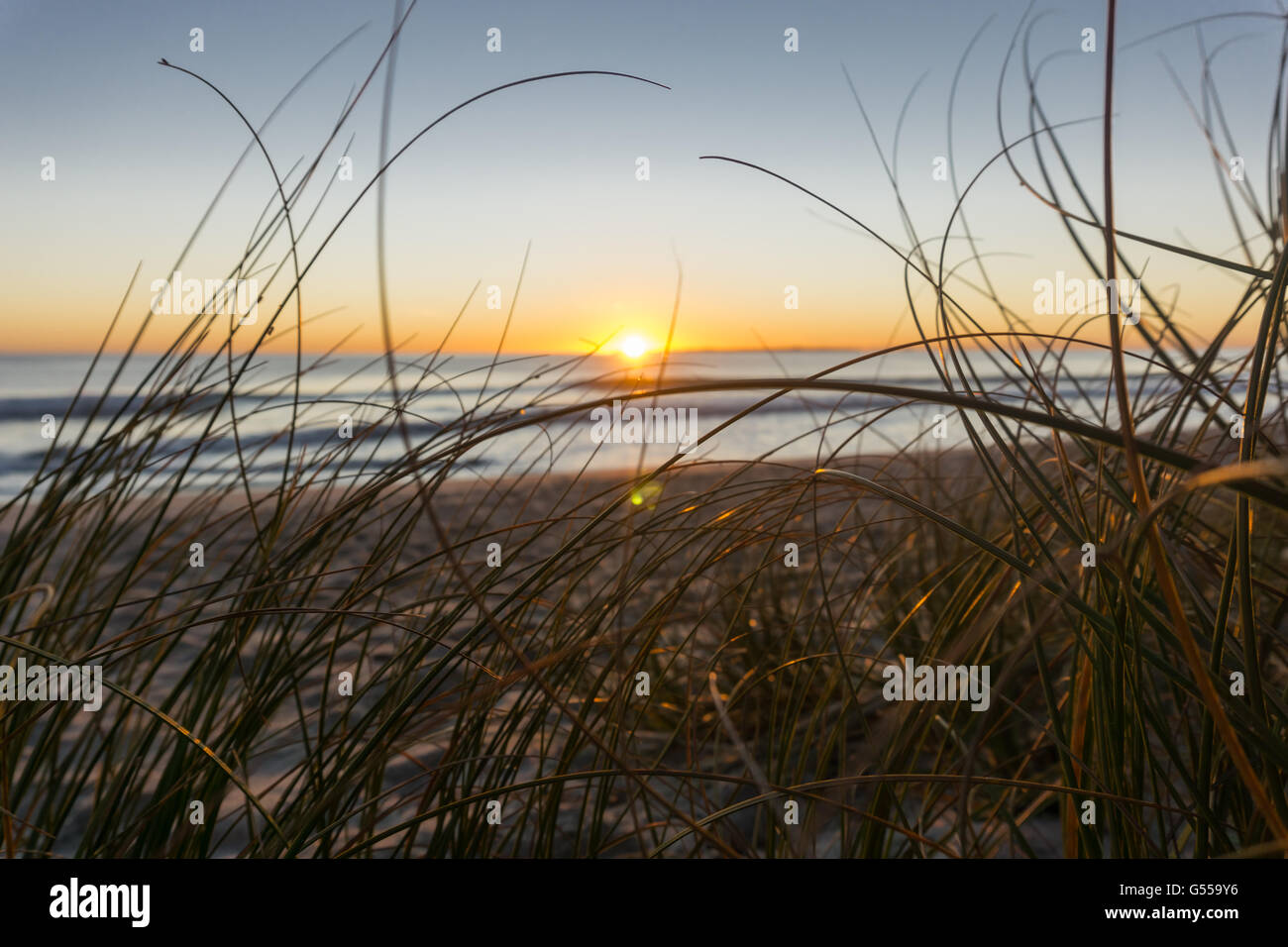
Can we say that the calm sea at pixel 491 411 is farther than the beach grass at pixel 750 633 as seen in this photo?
Yes

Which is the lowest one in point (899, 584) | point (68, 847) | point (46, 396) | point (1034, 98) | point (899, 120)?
point (68, 847)

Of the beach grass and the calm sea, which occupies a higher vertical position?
the calm sea

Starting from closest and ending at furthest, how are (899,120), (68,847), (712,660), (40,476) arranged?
(712,660) < (40,476) < (899,120) < (68,847)

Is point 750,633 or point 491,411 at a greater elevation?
point 491,411

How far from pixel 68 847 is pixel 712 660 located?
6.13 feet

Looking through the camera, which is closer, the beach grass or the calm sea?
the beach grass

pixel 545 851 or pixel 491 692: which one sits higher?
pixel 491 692

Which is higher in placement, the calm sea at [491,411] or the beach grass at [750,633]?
the calm sea at [491,411]
